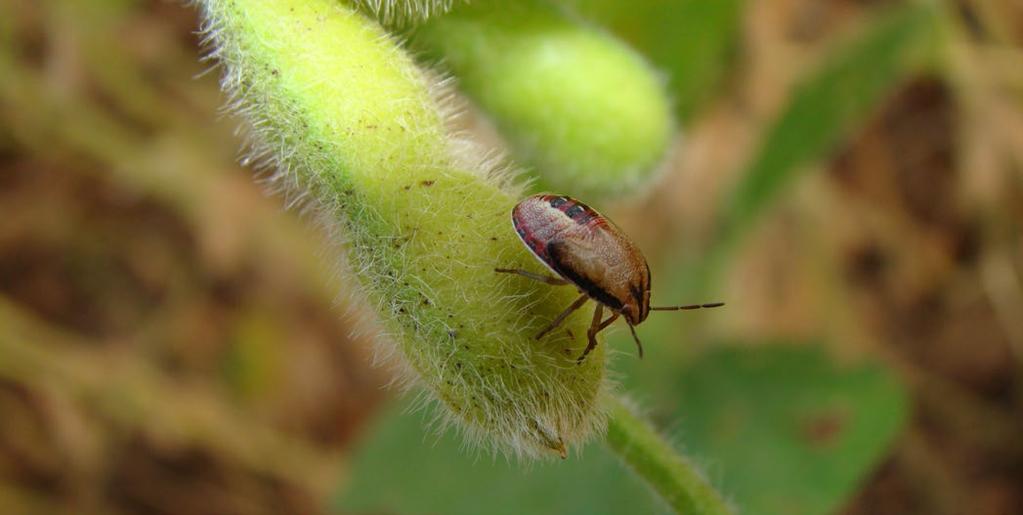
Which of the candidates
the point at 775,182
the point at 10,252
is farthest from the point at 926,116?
the point at 10,252

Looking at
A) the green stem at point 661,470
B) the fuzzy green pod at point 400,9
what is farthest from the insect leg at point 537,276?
the fuzzy green pod at point 400,9

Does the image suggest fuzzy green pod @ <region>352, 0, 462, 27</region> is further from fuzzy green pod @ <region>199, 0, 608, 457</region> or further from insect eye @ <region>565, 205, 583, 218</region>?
insect eye @ <region>565, 205, 583, 218</region>

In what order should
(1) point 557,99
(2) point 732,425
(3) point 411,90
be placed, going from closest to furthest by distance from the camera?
1. (3) point 411,90
2. (1) point 557,99
3. (2) point 732,425

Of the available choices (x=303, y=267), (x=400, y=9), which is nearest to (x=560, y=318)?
(x=400, y=9)

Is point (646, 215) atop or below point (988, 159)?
below

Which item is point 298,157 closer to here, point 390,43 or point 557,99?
point 390,43

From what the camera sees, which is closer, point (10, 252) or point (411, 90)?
point (411, 90)
